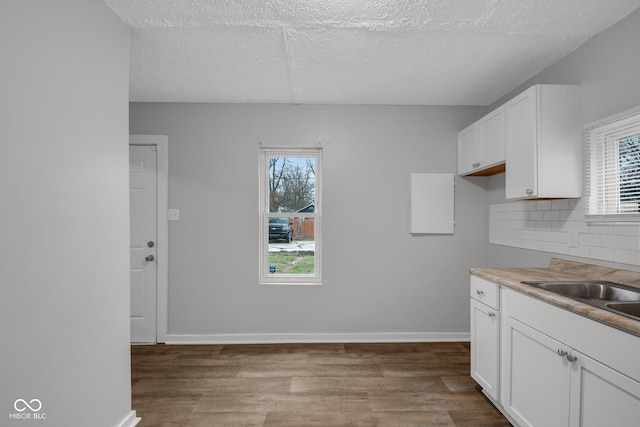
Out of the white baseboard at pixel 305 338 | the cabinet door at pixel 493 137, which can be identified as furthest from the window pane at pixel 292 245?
the cabinet door at pixel 493 137

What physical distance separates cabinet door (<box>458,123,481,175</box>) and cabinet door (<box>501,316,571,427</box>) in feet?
5.03

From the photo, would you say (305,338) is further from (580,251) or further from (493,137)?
(493,137)

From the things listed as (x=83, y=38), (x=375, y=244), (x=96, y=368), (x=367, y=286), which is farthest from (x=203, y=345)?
(x=83, y=38)

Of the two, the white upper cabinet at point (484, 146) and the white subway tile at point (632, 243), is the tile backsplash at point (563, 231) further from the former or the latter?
the white upper cabinet at point (484, 146)

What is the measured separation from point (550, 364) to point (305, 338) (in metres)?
2.15

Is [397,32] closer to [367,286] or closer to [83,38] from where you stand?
[83,38]

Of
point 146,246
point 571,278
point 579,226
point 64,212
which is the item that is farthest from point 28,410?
point 579,226

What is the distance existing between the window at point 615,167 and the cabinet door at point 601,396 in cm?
99

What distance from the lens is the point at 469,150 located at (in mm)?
2955

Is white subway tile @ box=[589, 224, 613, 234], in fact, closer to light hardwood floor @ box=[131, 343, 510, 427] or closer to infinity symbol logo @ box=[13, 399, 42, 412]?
light hardwood floor @ box=[131, 343, 510, 427]

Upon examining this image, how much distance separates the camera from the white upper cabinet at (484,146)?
2.43m

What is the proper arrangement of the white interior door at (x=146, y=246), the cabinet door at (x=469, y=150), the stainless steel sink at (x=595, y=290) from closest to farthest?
the stainless steel sink at (x=595, y=290), the cabinet door at (x=469, y=150), the white interior door at (x=146, y=246)

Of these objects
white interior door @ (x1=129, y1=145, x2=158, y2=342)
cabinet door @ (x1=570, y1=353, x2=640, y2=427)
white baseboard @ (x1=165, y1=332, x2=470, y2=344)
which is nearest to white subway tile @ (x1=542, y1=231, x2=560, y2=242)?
cabinet door @ (x1=570, y1=353, x2=640, y2=427)

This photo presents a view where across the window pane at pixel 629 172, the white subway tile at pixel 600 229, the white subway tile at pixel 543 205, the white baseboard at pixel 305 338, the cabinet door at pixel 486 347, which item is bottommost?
the white baseboard at pixel 305 338
